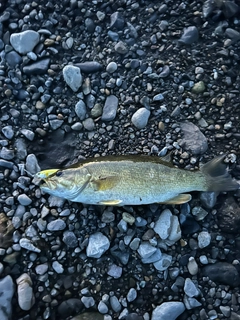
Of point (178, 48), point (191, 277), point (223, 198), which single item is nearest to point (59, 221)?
point (191, 277)

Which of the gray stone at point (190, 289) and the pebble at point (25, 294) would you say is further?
the gray stone at point (190, 289)

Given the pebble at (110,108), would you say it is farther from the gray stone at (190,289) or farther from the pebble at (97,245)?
the gray stone at (190,289)

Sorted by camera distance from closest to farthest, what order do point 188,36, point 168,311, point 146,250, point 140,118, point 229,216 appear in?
point 168,311, point 146,250, point 229,216, point 140,118, point 188,36

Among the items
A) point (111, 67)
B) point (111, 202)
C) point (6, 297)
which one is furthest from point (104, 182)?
point (6, 297)

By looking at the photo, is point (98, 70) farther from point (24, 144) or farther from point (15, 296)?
point (15, 296)

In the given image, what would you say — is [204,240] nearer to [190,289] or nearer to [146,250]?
[190,289]

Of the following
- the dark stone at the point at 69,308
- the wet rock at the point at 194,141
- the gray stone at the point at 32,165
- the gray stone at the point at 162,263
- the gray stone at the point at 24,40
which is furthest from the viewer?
the gray stone at the point at 24,40

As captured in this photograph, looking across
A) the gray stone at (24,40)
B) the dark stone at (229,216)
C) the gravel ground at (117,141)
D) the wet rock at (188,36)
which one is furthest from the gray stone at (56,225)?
the wet rock at (188,36)

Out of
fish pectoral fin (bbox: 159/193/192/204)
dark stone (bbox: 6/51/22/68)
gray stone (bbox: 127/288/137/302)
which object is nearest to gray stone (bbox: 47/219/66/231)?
gray stone (bbox: 127/288/137/302)
